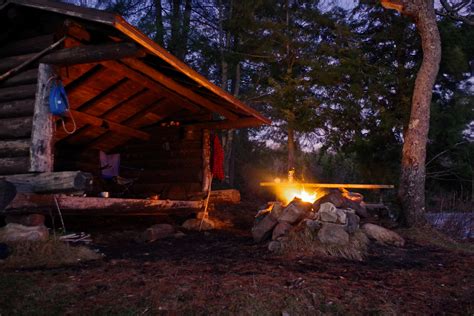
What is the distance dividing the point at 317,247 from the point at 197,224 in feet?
13.9

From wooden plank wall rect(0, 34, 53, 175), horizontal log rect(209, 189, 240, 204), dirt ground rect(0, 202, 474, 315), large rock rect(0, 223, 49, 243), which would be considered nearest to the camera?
dirt ground rect(0, 202, 474, 315)

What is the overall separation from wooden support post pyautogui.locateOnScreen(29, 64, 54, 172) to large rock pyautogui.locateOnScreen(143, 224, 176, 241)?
2.30 m

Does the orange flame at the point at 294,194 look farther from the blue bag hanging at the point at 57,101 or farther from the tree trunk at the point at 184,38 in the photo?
the tree trunk at the point at 184,38

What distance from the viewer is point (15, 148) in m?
6.60

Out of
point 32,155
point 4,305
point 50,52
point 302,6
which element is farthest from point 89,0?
point 4,305

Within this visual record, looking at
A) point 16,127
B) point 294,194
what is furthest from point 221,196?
point 16,127

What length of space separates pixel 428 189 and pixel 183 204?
934cm

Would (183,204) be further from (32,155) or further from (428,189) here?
(428,189)

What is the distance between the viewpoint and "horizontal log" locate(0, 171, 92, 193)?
19.4 ft

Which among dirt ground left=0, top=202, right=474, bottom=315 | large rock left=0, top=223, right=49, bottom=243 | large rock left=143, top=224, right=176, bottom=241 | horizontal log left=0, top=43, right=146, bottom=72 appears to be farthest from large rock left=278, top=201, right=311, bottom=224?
large rock left=0, top=223, right=49, bottom=243

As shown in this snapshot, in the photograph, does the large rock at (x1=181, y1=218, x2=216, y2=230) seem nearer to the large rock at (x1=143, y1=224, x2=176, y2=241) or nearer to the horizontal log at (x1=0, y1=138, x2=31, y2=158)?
the large rock at (x1=143, y1=224, x2=176, y2=241)

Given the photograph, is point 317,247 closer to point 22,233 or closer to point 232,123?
point 22,233

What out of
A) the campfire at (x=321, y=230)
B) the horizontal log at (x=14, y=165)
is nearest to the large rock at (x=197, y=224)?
the campfire at (x=321, y=230)

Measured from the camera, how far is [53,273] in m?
4.67
